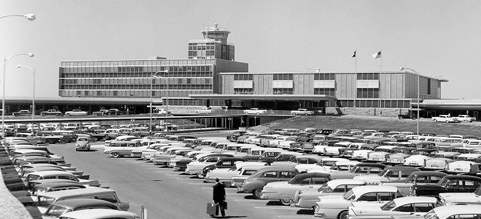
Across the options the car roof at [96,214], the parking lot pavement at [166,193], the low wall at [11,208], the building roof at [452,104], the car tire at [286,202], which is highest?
the building roof at [452,104]

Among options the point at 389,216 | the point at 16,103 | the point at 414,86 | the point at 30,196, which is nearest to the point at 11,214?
the point at 30,196

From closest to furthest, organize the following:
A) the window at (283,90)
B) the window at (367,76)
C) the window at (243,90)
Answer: the window at (367,76)
the window at (283,90)
the window at (243,90)

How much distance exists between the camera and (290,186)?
28.1 m

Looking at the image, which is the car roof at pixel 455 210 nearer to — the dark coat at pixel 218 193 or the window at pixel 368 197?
the window at pixel 368 197

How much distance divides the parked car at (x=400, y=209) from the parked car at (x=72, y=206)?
7937mm

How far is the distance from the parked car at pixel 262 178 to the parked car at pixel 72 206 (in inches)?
460

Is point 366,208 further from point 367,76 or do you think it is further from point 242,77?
point 242,77

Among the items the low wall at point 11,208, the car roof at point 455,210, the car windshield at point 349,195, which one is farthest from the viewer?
the car windshield at point 349,195

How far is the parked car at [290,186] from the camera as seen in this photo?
2795cm

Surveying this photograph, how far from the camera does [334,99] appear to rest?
134 meters

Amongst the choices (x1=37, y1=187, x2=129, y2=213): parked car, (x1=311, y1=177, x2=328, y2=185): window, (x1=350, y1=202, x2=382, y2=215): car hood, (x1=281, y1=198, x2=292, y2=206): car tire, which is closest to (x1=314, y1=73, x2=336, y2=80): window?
(x1=311, y1=177, x2=328, y2=185): window

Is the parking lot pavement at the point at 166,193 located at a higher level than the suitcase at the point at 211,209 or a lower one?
lower

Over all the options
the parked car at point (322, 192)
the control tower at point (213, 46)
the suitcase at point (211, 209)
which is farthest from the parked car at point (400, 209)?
the control tower at point (213, 46)

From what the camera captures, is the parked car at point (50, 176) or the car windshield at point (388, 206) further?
the parked car at point (50, 176)
